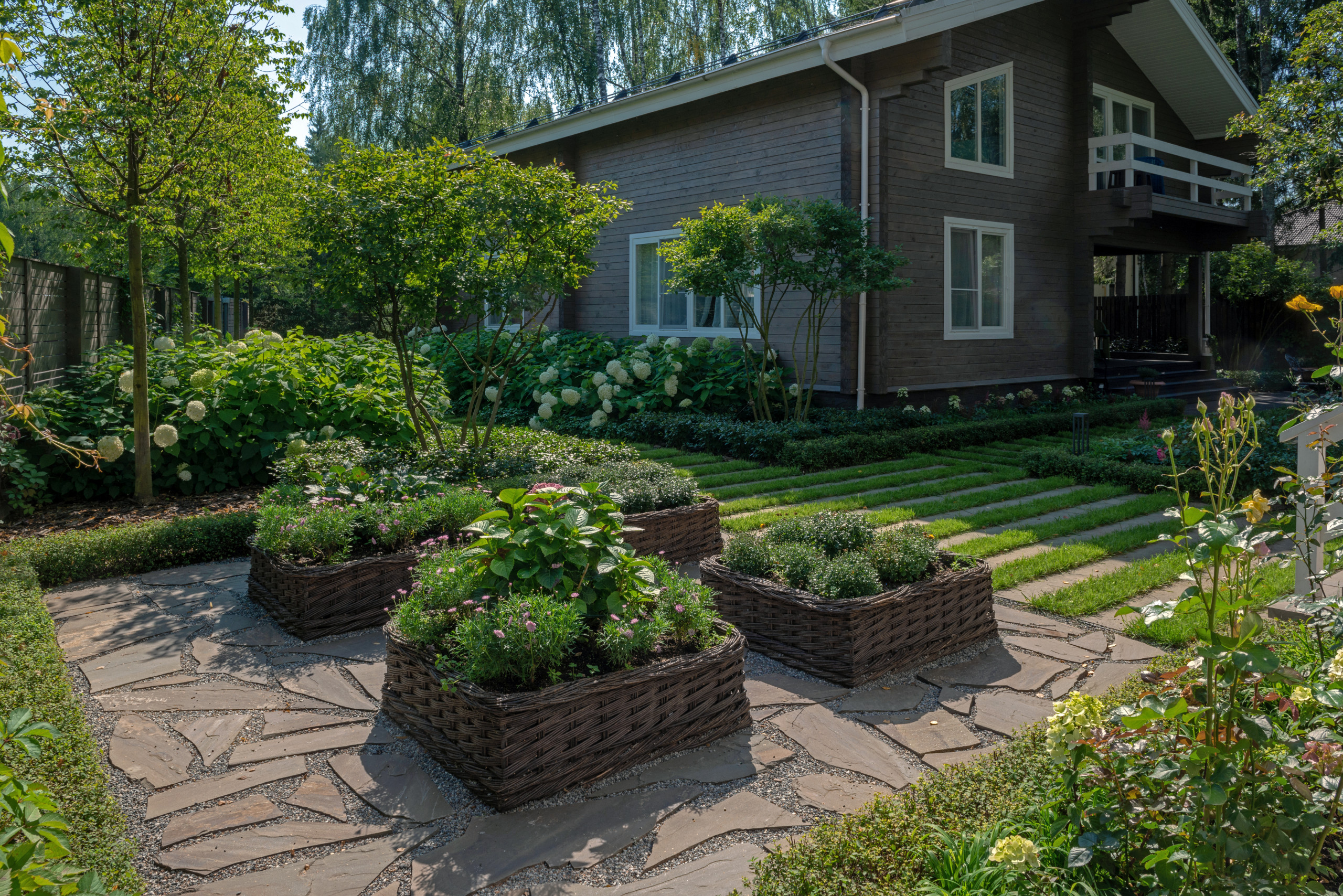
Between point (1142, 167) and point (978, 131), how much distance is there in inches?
104

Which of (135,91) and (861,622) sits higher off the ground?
(135,91)

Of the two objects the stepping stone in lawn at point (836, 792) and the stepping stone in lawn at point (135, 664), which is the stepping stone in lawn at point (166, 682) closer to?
the stepping stone in lawn at point (135, 664)

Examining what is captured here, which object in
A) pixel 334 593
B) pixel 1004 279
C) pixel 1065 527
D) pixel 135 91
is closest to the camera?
pixel 334 593

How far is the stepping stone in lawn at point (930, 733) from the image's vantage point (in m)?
3.11

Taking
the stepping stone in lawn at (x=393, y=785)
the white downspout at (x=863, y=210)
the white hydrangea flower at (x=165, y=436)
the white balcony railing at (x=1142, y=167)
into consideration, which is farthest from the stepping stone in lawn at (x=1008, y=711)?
the white balcony railing at (x=1142, y=167)

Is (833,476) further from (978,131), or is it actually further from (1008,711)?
(978,131)

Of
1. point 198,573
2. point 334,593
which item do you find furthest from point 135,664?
point 198,573

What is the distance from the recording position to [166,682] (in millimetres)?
3648

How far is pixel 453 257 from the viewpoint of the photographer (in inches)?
264

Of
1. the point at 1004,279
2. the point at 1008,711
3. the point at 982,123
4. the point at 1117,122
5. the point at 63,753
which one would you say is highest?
the point at 1117,122

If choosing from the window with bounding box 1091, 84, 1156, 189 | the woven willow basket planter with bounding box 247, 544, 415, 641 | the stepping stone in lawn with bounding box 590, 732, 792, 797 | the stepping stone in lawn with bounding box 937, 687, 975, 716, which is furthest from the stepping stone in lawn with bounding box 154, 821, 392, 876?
the window with bounding box 1091, 84, 1156, 189

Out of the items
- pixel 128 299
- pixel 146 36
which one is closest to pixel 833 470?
pixel 146 36

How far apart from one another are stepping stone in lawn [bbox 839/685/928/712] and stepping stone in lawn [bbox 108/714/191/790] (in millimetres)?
2341

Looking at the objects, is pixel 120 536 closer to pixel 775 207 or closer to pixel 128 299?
pixel 128 299
